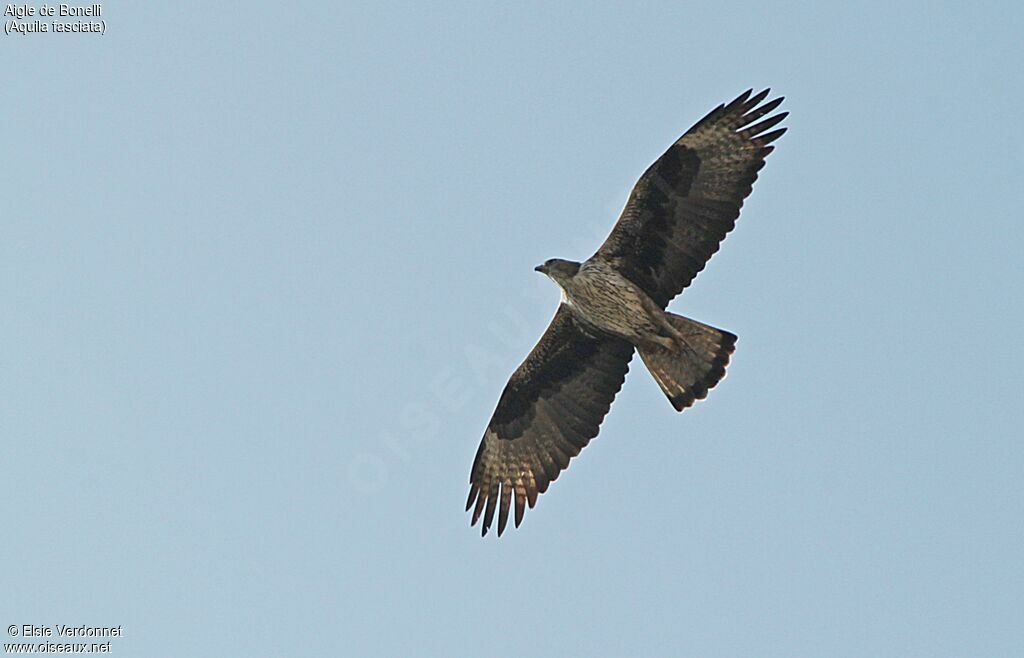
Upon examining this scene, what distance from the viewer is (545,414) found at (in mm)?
15414

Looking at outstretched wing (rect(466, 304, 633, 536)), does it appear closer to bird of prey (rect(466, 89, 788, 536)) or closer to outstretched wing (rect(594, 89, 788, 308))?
bird of prey (rect(466, 89, 788, 536))

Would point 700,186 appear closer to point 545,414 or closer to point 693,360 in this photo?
point 693,360

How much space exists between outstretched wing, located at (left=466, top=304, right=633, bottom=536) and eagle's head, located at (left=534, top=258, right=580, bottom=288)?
17.7 inches

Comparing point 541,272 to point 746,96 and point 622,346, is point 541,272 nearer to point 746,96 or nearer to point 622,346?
point 622,346

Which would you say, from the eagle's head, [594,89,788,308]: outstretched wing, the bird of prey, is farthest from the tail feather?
the eagle's head

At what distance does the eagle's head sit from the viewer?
14375 mm

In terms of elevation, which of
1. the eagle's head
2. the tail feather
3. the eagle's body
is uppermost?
the eagle's head

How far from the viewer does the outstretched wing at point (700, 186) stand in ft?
46.0

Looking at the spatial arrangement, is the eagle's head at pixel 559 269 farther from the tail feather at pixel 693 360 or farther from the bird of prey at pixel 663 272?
the tail feather at pixel 693 360

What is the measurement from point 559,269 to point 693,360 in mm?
1491

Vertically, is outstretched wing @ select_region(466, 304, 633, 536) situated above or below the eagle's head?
below

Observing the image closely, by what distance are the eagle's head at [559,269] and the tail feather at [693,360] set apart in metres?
0.96

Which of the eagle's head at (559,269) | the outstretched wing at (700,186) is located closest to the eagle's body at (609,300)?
the eagle's head at (559,269)

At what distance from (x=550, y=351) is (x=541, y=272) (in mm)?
1003
